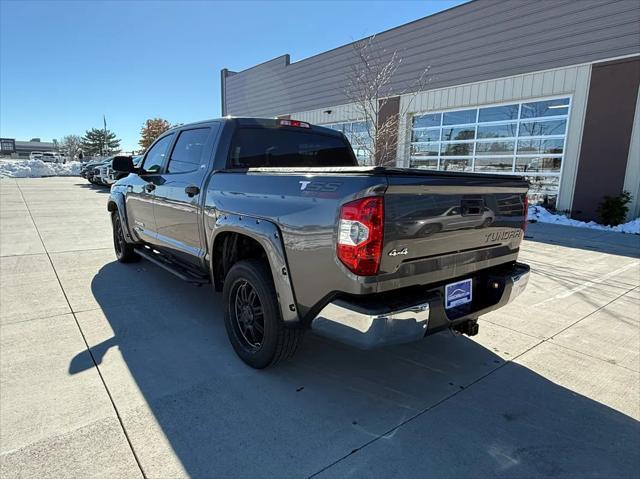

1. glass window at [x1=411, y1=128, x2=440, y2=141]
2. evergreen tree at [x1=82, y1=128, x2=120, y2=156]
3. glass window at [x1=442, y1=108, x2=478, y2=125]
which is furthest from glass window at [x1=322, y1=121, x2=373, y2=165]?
evergreen tree at [x1=82, y1=128, x2=120, y2=156]

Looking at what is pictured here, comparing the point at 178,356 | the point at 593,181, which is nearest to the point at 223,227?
the point at 178,356

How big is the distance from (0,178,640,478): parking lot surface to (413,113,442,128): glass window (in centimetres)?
1138

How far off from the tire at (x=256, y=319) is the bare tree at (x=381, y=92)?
11.2 metres

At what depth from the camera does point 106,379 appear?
2951 mm

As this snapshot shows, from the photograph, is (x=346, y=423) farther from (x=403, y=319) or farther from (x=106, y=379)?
(x=106, y=379)

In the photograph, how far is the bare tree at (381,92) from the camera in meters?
14.4

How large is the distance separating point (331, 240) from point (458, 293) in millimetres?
1027

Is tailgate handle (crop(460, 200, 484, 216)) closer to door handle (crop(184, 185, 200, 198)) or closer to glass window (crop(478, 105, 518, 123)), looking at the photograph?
door handle (crop(184, 185, 200, 198))

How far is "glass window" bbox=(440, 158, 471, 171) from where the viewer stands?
554 inches

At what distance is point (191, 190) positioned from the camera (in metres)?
3.79

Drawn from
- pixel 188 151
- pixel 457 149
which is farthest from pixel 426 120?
pixel 188 151

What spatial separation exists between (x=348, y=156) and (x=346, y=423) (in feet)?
9.73

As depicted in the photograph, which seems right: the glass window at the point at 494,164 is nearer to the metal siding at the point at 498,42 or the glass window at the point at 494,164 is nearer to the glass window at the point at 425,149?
the glass window at the point at 425,149

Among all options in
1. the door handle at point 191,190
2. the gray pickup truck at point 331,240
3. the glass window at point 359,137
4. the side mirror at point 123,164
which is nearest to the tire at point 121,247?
the side mirror at point 123,164
